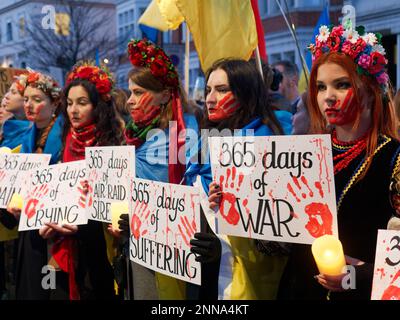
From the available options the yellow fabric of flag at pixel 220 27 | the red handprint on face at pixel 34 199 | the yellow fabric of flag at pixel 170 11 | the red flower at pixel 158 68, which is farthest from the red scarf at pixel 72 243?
the yellow fabric of flag at pixel 170 11

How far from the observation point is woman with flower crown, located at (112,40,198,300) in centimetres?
373

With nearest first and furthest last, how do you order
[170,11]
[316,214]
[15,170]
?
[316,214] < [15,170] < [170,11]

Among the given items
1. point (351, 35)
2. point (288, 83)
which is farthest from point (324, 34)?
point (288, 83)

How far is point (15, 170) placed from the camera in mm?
4359

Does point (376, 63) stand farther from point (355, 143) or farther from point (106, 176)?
point (106, 176)

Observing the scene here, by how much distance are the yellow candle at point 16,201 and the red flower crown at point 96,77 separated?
2.83 feet

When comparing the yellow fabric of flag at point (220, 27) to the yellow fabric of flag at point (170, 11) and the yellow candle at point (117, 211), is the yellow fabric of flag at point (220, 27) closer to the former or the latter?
the yellow fabric of flag at point (170, 11)

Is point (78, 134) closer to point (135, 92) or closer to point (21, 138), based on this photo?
point (135, 92)

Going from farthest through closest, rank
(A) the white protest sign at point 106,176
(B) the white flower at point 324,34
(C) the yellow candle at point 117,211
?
(A) the white protest sign at point 106,176 → (C) the yellow candle at point 117,211 → (B) the white flower at point 324,34

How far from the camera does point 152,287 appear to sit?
344 cm

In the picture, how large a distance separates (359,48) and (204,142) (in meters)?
1.23

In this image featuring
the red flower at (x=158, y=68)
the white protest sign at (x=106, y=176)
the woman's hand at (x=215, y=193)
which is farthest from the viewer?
the red flower at (x=158, y=68)

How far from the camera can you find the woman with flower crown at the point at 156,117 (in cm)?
373

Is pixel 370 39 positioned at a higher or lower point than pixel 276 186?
higher
